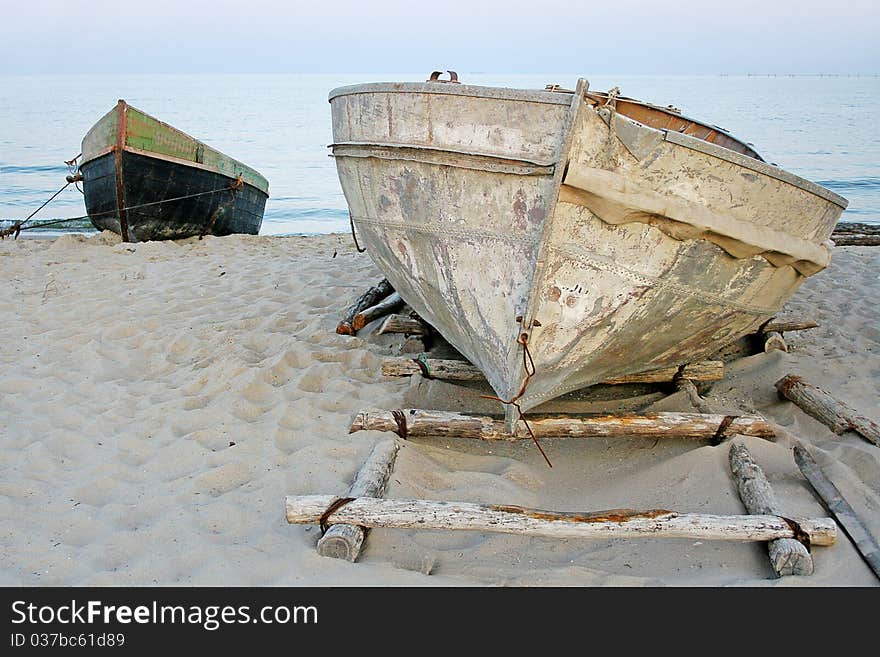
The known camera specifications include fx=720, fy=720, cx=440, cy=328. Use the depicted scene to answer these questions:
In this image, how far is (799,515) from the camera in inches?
116

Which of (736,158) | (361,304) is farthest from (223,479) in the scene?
(736,158)

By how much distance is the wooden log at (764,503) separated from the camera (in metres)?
2.52

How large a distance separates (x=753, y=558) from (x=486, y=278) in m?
1.53

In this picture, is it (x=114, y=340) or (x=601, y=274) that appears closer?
(x=601, y=274)

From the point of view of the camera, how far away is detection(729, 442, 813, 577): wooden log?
2521 mm

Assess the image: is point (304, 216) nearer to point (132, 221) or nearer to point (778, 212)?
point (132, 221)

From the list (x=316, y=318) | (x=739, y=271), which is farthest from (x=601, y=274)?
(x=316, y=318)

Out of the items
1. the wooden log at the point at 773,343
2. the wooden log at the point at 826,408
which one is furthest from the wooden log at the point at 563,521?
the wooden log at the point at 773,343

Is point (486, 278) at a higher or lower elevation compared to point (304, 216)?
higher

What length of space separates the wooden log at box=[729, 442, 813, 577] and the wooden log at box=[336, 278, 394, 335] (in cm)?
268

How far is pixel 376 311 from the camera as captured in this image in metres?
5.23

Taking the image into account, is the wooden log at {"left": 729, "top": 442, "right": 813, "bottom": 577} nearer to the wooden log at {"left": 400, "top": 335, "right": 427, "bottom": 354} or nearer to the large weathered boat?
the large weathered boat

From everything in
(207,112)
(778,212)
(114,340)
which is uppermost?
(778,212)
